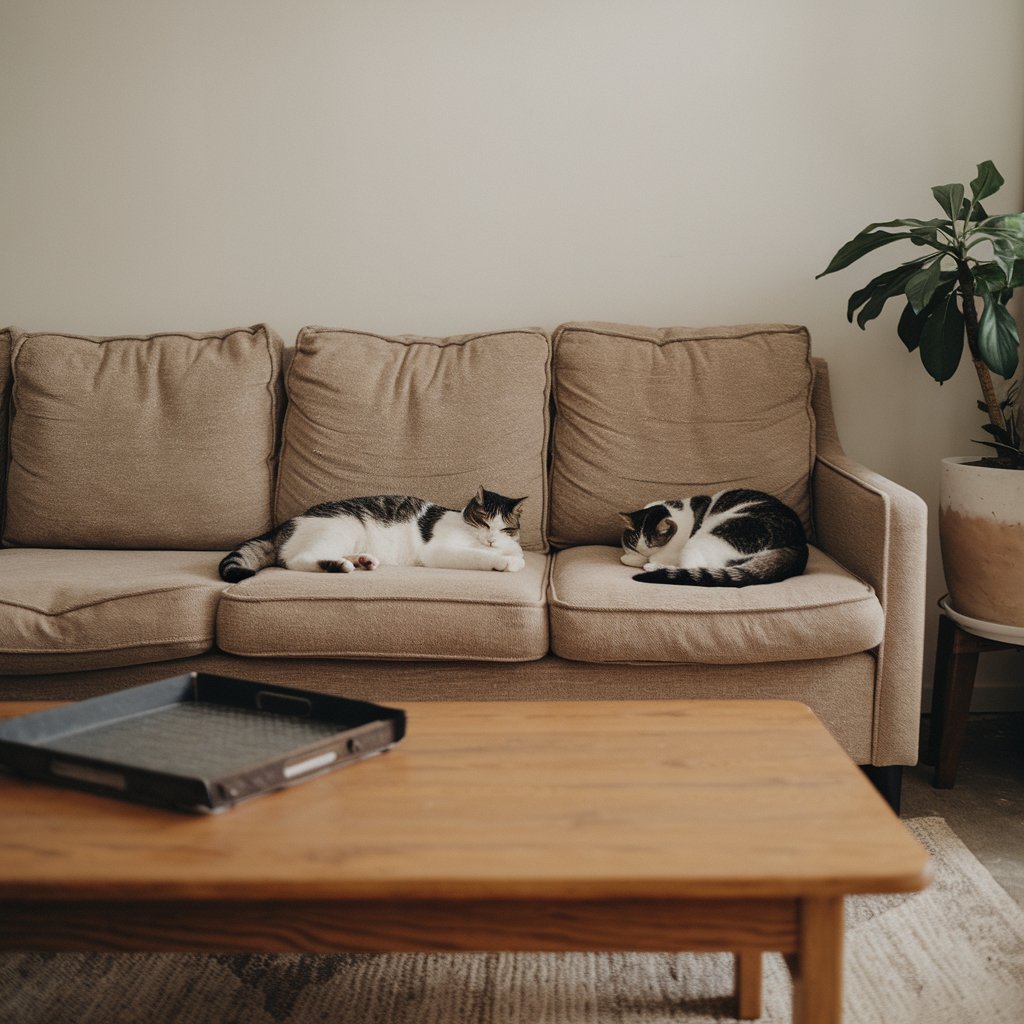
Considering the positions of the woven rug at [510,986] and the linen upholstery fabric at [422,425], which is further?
the linen upholstery fabric at [422,425]

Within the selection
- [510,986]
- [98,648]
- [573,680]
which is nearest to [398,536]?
[573,680]

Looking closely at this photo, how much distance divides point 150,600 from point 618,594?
3.19 ft

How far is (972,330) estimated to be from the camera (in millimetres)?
2371

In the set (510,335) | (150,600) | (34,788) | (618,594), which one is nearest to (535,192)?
(510,335)

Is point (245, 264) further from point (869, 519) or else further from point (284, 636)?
point (869, 519)

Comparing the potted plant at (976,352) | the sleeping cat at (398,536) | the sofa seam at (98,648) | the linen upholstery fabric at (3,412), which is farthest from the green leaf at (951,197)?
the linen upholstery fabric at (3,412)

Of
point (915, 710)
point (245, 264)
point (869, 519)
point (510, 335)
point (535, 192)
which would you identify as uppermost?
point (535, 192)

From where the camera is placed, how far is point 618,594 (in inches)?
78.1

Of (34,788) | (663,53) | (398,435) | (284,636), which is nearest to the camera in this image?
(34,788)

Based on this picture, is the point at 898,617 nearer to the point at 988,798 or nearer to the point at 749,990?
the point at 988,798

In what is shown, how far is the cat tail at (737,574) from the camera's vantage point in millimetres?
2039

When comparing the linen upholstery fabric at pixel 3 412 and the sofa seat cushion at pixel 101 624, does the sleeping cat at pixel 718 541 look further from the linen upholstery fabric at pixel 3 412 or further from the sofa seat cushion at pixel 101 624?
the linen upholstery fabric at pixel 3 412

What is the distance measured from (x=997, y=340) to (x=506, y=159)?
1.45 m

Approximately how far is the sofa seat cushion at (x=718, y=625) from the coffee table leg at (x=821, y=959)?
949mm
